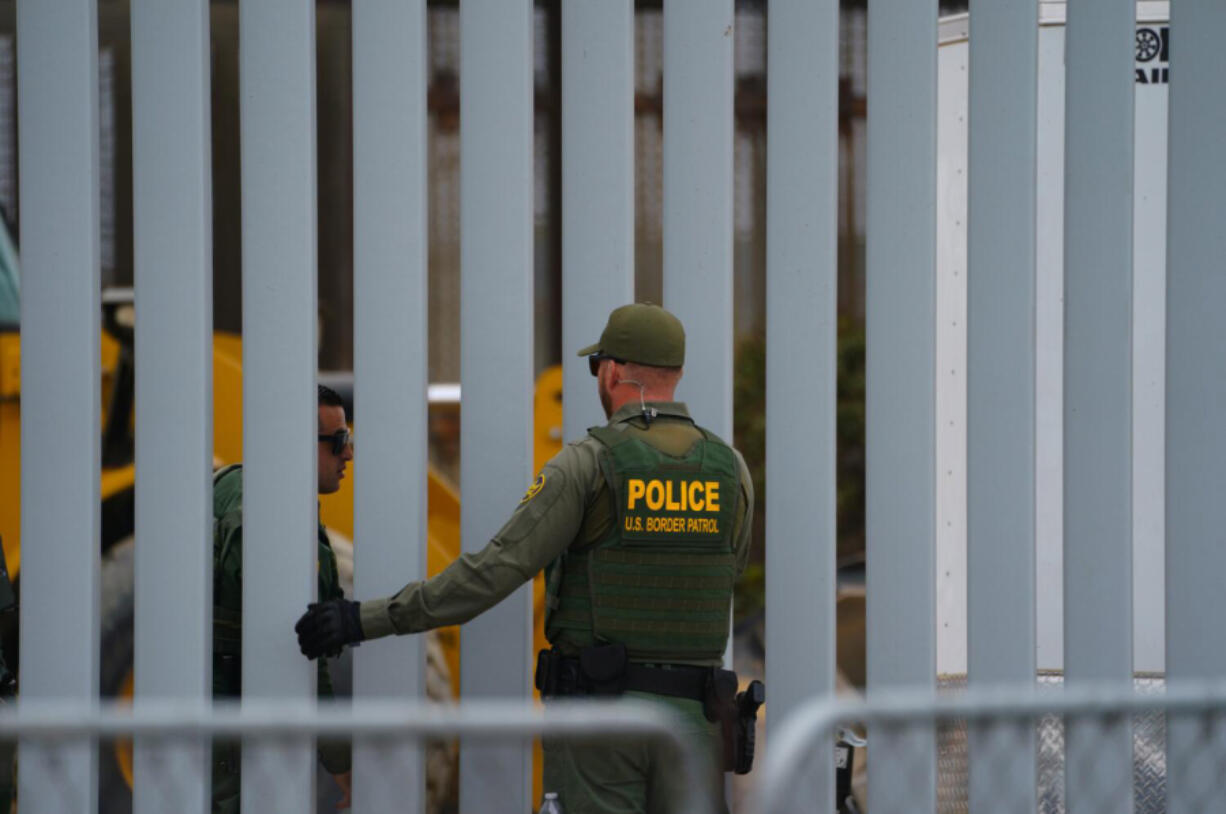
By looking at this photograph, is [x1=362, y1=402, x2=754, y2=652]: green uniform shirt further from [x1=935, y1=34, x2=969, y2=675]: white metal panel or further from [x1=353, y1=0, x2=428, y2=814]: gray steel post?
[x1=935, y1=34, x2=969, y2=675]: white metal panel

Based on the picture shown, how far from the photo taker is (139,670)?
2613mm

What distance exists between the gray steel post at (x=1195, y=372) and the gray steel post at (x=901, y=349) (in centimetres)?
52

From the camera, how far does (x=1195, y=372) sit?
2713mm

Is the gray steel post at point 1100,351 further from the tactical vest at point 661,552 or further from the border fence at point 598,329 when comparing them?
the tactical vest at point 661,552

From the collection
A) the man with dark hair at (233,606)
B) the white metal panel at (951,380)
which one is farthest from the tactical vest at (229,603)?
the white metal panel at (951,380)

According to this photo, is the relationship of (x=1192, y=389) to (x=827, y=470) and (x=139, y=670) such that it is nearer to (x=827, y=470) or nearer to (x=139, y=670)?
(x=827, y=470)

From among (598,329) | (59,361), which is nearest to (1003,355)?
(598,329)

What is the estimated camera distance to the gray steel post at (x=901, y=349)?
267 cm

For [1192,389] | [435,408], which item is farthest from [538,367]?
[1192,389]

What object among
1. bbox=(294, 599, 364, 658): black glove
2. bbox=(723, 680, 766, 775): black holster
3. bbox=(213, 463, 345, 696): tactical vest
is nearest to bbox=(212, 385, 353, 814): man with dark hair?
bbox=(213, 463, 345, 696): tactical vest

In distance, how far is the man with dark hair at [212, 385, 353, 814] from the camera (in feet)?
9.34

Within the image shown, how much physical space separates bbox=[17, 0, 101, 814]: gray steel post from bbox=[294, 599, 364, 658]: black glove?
481mm

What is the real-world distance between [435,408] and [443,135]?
2.70 ft

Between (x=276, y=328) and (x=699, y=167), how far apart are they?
3.02 ft
